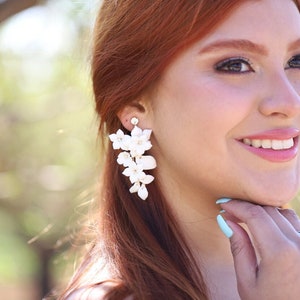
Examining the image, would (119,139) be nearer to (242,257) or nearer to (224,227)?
(224,227)

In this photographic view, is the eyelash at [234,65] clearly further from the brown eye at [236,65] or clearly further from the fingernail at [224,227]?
the fingernail at [224,227]

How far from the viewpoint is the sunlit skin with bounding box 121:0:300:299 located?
100 inches

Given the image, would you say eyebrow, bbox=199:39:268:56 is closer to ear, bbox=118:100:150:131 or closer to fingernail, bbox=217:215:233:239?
ear, bbox=118:100:150:131

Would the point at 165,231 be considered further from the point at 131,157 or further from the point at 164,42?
the point at 164,42

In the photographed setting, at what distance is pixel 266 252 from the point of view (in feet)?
7.95

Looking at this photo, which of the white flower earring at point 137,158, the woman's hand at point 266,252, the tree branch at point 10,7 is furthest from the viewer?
the tree branch at point 10,7

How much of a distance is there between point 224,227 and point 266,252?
0.61 feet

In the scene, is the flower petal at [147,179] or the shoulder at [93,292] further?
the flower petal at [147,179]

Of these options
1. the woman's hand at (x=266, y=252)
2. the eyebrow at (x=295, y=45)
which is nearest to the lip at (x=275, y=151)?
the woman's hand at (x=266, y=252)

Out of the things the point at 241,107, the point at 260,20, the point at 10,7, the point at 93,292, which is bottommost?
the point at 93,292

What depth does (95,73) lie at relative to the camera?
291cm

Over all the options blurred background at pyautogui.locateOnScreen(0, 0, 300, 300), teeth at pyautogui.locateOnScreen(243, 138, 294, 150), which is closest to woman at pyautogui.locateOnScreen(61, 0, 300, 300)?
teeth at pyautogui.locateOnScreen(243, 138, 294, 150)

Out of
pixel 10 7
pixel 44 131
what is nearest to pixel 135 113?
pixel 10 7

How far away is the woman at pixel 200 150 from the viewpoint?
8.29ft
